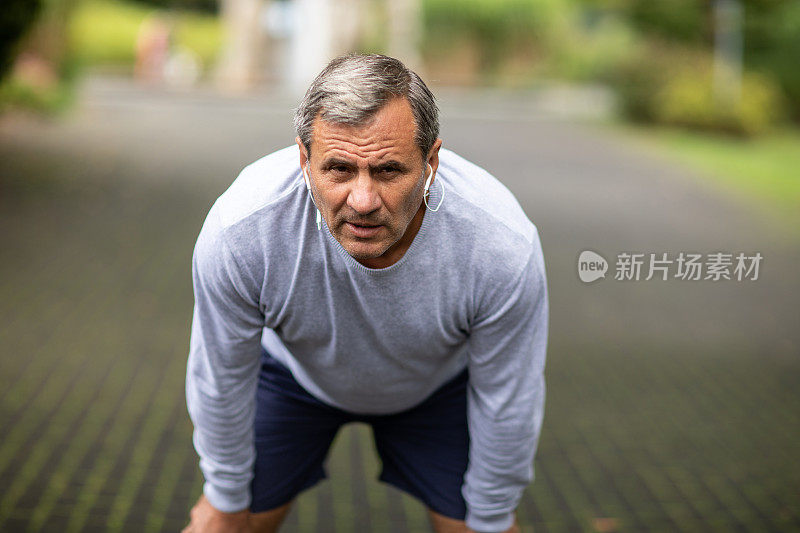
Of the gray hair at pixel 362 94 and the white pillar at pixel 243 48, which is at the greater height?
the gray hair at pixel 362 94

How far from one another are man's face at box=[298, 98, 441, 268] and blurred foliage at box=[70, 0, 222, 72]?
22492 mm

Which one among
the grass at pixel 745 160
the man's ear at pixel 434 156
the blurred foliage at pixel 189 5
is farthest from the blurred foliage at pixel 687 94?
the blurred foliage at pixel 189 5

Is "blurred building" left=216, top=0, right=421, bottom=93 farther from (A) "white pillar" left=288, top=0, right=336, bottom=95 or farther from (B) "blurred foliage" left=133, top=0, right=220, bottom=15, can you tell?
(B) "blurred foliage" left=133, top=0, right=220, bottom=15

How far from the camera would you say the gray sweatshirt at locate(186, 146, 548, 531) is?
231 centimetres

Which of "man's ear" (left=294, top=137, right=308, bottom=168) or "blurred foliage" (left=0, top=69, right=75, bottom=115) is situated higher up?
"man's ear" (left=294, top=137, right=308, bottom=168)

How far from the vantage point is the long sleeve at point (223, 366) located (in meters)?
2.31

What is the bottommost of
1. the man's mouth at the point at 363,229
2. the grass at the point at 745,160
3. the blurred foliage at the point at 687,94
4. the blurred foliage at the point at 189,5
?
the grass at the point at 745,160

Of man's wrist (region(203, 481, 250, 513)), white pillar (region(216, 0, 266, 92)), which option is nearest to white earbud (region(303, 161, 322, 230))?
man's wrist (region(203, 481, 250, 513))

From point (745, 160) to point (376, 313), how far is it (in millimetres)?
12056

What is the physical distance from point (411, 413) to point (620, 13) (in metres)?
17.6

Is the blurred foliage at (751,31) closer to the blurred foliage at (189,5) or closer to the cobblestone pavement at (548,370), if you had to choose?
the cobblestone pavement at (548,370)

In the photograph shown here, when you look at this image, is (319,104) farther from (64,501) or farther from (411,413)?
(64,501)

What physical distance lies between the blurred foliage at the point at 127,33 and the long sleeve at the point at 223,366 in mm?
22050

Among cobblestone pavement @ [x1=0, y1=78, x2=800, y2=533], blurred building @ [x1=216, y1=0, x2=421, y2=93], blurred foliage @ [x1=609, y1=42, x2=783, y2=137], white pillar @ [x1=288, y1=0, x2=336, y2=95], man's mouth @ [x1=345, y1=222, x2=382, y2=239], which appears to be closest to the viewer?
man's mouth @ [x1=345, y1=222, x2=382, y2=239]
